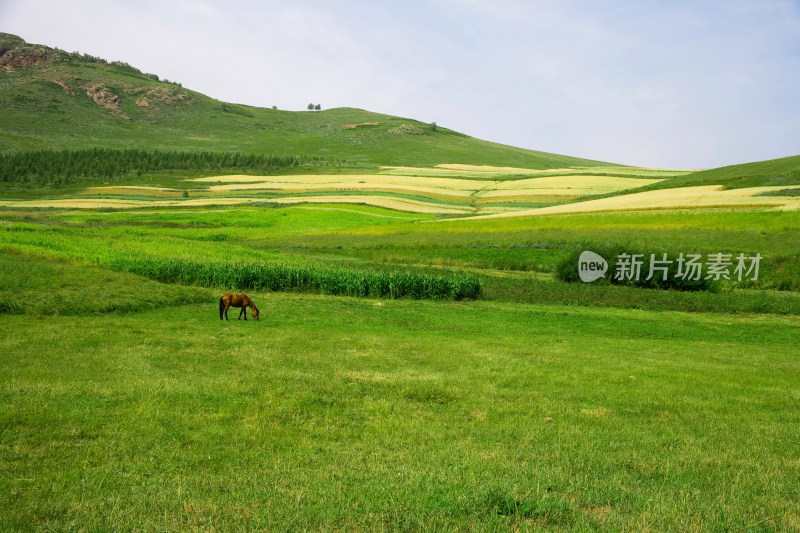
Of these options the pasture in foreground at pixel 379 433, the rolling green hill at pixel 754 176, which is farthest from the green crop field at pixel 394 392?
the rolling green hill at pixel 754 176

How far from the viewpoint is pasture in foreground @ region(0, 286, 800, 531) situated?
23.6 ft

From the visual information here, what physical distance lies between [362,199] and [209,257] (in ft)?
200

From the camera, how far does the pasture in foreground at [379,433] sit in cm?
720

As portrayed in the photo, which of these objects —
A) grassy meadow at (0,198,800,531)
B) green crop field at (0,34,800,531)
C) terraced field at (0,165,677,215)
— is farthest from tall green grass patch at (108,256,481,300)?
terraced field at (0,165,677,215)

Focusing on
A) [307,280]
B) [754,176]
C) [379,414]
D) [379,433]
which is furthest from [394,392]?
[754,176]

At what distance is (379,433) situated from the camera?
10.7 metres

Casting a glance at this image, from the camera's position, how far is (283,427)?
35.5 feet

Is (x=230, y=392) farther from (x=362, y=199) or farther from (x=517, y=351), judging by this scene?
(x=362, y=199)

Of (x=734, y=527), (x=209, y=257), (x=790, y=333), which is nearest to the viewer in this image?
(x=734, y=527)

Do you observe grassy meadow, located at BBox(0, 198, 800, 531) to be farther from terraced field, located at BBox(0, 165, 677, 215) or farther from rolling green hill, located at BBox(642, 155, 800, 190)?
terraced field, located at BBox(0, 165, 677, 215)

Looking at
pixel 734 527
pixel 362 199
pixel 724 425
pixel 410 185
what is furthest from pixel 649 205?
pixel 734 527

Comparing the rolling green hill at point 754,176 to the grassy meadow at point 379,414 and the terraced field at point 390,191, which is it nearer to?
the terraced field at point 390,191

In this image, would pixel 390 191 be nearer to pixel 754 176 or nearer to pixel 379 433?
pixel 754 176

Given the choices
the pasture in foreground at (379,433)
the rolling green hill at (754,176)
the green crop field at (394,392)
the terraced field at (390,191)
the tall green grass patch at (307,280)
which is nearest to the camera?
the pasture in foreground at (379,433)
